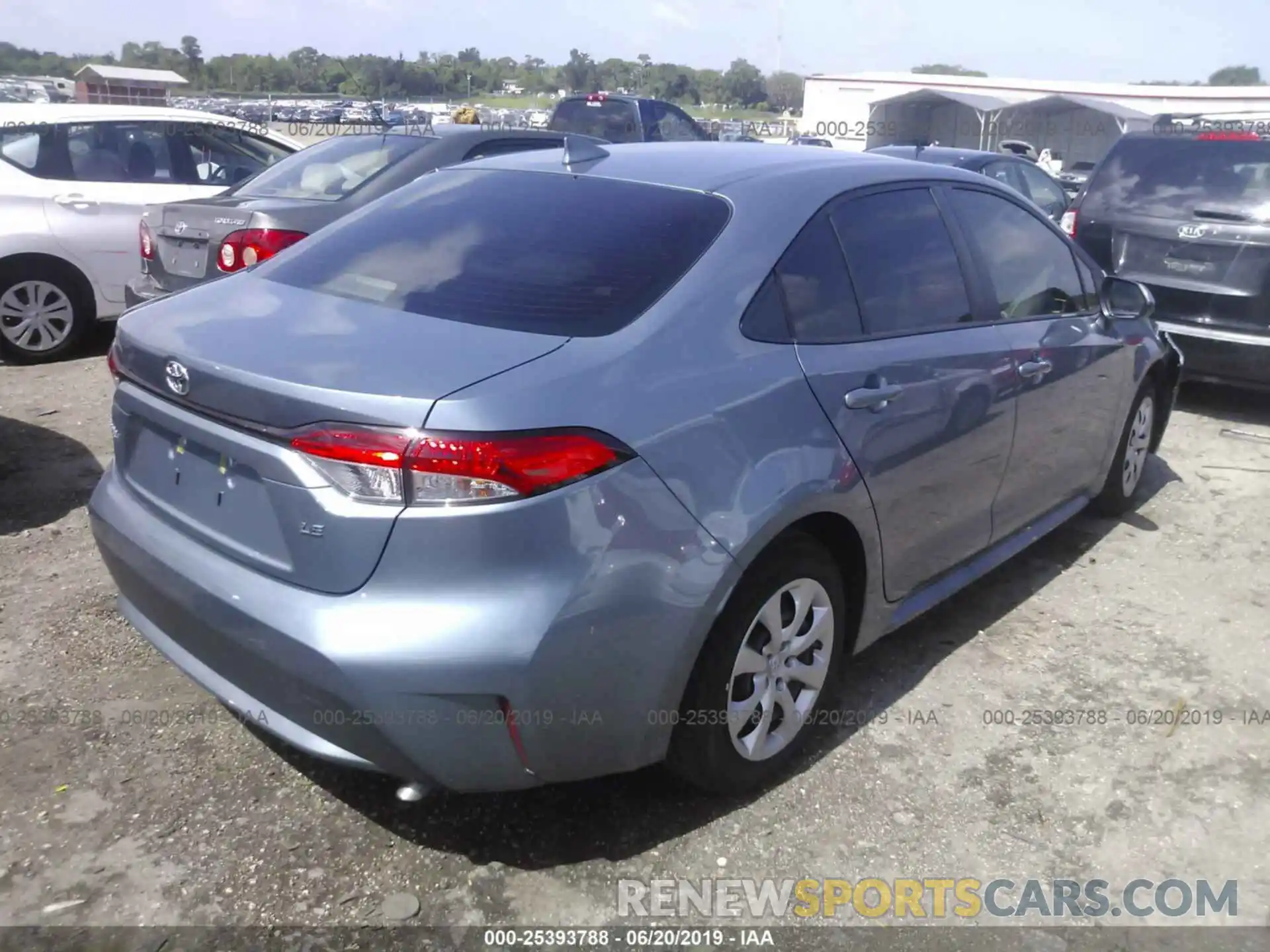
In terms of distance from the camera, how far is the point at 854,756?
3.24m

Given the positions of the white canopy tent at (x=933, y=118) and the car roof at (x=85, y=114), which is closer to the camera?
the car roof at (x=85, y=114)

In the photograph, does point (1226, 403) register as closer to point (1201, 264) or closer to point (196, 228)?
point (1201, 264)

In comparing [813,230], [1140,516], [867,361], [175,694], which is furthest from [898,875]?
[1140,516]

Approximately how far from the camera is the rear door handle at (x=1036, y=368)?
3.81 meters

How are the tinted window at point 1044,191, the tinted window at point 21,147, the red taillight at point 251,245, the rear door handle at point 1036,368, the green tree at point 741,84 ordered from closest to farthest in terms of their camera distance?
the rear door handle at point 1036,368
the red taillight at point 251,245
the tinted window at point 21,147
the tinted window at point 1044,191
the green tree at point 741,84

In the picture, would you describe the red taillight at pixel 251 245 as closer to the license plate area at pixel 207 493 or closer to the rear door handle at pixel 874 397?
the license plate area at pixel 207 493

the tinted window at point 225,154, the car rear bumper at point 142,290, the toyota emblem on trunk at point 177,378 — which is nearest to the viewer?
the toyota emblem on trunk at point 177,378

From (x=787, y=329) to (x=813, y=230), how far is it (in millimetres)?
378

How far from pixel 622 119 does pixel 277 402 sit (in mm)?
13666

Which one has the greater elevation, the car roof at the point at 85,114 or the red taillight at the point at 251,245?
the car roof at the point at 85,114

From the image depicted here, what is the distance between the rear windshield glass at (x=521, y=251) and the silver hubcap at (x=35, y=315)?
4822 mm

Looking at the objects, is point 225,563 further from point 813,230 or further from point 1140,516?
point 1140,516

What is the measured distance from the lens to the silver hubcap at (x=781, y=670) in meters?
2.84

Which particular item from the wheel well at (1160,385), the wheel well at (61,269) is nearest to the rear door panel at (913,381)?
the wheel well at (1160,385)
